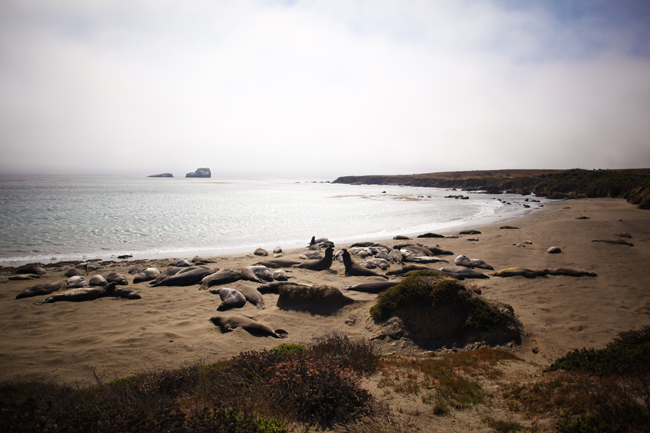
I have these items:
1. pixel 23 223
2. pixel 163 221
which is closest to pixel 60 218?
pixel 23 223

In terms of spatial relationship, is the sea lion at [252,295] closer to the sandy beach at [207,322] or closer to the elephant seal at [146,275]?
the sandy beach at [207,322]

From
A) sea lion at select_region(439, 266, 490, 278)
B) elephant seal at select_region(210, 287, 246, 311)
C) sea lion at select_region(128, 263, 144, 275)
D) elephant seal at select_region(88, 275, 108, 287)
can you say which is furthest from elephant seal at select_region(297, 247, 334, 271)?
elephant seal at select_region(88, 275, 108, 287)

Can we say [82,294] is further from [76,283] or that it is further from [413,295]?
[413,295]

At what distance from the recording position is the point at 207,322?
732 cm

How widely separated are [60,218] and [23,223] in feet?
9.01

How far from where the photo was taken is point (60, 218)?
23.8 m

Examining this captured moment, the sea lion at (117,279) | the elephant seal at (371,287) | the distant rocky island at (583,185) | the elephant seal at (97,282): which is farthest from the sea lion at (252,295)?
the distant rocky island at (583,185)

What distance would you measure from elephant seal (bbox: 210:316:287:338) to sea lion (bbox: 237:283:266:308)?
4.75ft

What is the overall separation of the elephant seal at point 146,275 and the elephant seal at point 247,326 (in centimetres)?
506

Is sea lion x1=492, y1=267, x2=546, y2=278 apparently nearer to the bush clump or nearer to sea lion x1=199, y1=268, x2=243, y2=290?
the bush clump

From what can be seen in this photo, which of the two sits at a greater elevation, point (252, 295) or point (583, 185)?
point (583, 185)

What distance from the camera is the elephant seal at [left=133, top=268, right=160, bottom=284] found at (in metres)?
10.4

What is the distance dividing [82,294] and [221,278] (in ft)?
12.7

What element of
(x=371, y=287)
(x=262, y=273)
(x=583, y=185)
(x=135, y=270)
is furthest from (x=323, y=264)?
(x=583, y=185)
